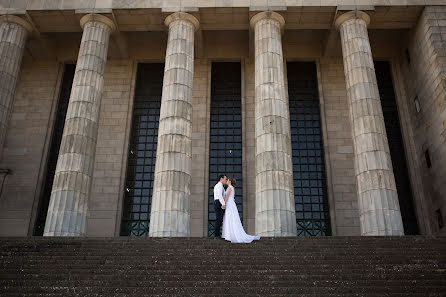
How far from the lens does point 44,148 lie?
26.9 metres

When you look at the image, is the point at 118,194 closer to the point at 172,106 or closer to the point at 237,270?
the point at 172,106

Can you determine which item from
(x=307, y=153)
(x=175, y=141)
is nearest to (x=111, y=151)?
(x=175, y=141)

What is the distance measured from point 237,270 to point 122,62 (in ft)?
66.1

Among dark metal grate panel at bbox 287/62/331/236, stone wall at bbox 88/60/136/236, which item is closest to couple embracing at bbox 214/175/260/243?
dark metal grate panel at bbox 287/62/331/236

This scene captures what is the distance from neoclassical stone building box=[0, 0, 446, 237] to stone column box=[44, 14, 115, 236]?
0.07m

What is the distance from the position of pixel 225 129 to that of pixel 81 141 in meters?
9.47

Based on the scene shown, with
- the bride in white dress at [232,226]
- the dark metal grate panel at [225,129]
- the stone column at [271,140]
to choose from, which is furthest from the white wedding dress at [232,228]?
the dark metal grate panel at [225,129]

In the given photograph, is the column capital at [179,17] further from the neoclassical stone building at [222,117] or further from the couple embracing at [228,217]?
the couple embracing at [228,217]

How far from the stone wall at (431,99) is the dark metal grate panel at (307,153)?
17.8ft

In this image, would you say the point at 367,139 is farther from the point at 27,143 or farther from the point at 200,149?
the point at 27,143

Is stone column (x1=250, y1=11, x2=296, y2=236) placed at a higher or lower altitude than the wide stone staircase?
higher

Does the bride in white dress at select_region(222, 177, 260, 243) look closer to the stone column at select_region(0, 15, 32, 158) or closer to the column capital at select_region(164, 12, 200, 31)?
the column capital at select_region(164, 12, 200, 31)

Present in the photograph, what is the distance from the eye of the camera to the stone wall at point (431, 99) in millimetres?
22578

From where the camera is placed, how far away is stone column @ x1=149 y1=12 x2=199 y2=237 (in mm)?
19500
